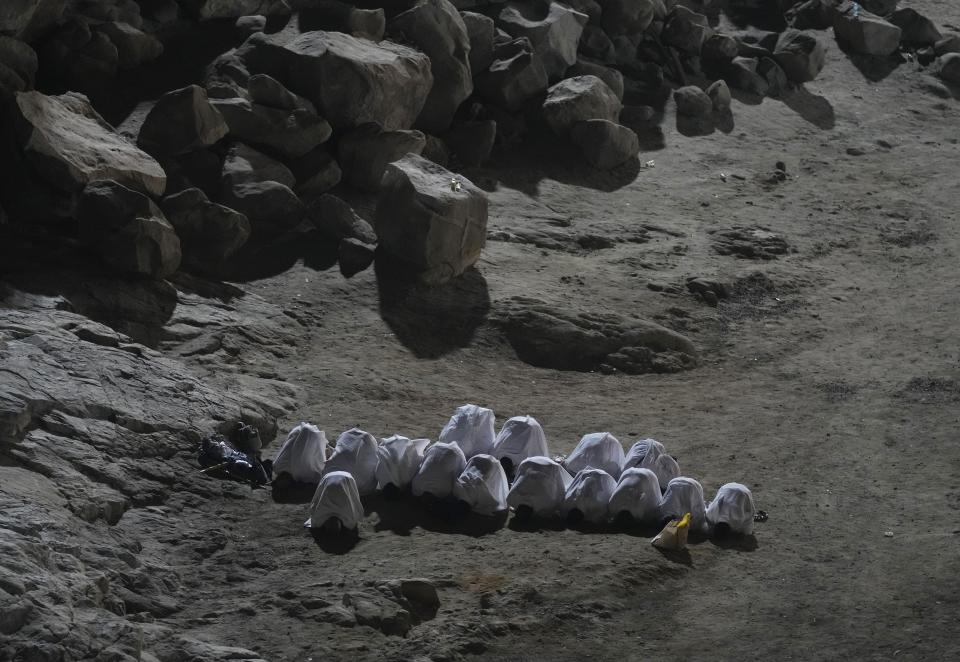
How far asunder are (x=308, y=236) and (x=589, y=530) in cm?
538

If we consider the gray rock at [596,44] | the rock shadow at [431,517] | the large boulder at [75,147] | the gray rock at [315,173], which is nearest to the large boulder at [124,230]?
the large boulder at [75,147]

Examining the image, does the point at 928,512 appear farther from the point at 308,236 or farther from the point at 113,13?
the point at 113,13

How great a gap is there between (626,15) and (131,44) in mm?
7221

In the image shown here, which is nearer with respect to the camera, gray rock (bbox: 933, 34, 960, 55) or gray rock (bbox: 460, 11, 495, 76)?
gray rock (bbox: 460, 11, 495, 76)

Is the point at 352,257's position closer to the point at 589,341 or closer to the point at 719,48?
the point at 589,341

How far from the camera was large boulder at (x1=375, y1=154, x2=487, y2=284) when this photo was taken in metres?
11.6

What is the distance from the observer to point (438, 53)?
14.2 meters

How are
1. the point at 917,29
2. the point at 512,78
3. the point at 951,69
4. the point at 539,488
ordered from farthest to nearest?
the point at 917,29 → the point at 951,69 → the point at 512,78 → the point at 539,488

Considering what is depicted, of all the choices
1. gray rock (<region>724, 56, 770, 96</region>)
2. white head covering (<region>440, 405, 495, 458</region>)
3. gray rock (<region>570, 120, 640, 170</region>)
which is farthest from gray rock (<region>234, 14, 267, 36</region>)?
gray rock (<region>724, 56, 770, 96</region>)

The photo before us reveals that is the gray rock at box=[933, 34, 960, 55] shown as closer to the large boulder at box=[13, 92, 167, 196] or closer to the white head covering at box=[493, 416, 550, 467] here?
the large boulder at box=[13, 92, 167, 196]

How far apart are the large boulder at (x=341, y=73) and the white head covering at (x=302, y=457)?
544 centimetres

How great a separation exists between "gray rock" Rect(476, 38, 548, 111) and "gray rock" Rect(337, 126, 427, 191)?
223cm

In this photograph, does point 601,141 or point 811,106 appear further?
point 811,106

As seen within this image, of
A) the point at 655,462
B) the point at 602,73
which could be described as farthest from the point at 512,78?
the point at 655,462
